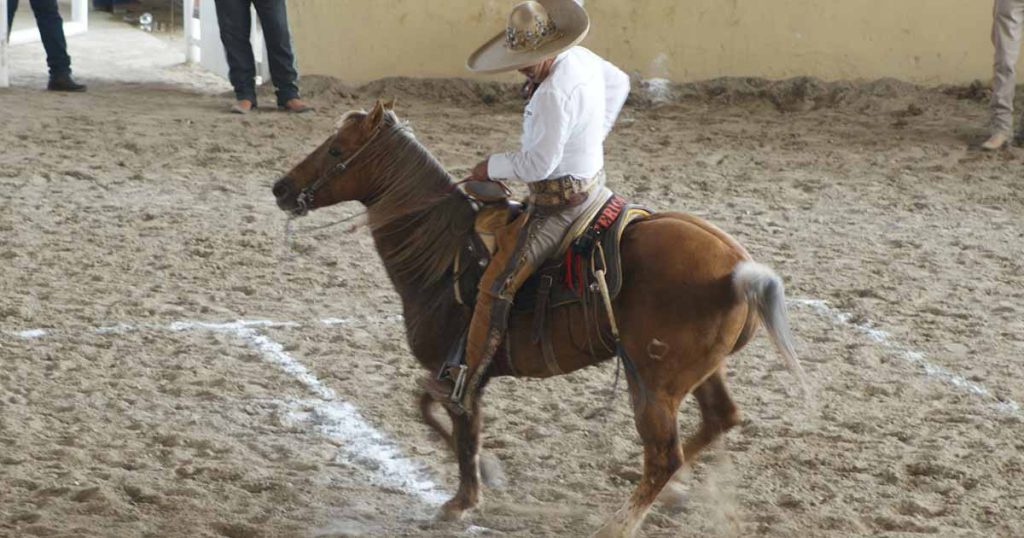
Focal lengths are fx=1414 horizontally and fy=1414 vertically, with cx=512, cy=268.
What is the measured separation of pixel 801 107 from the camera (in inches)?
515

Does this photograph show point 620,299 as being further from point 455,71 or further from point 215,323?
point 455,71

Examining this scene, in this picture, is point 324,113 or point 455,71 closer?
point 324,113

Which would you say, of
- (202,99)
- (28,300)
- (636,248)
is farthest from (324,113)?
(636,248)

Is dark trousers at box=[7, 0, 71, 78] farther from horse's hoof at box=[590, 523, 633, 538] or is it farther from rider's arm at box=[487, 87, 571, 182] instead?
horse's hoof at box=[590, 523, 633, 538]

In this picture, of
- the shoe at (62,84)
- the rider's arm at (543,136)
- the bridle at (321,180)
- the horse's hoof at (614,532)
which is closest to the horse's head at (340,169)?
the bridle at (321,180)

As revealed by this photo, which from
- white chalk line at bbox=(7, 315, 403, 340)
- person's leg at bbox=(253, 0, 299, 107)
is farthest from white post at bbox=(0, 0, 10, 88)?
white chalk line at bbox=(7, 315, 403, 340)

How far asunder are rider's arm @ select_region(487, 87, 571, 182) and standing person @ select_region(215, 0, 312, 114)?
7759 mm

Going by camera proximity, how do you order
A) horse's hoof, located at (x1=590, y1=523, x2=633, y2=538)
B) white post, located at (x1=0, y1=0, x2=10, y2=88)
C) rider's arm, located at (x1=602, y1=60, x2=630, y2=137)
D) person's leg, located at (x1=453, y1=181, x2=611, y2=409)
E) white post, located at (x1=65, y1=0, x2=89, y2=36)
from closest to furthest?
1. horse's hoof, located at (x1=590, y1=523, x2=633, y2=538)
2. person's leg, located at (x1=453, y1=181, x2=611, y2=409)
3. rider's arm, located at (x1=602, y1=60, x2=630, y2=137)
4. white post, located at (x1=0, y1=0, x2=10, y2=88)
5. white post, located at (x1=65, y1=0, x2=89, y2=36)

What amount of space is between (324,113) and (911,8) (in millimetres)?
5599

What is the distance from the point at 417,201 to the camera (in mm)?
5117

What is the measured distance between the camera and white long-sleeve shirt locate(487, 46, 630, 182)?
4727mm

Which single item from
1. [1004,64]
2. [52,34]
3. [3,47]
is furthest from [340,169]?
[3,47]

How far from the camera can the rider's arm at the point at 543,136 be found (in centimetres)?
471

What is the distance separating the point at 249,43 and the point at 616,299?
819cm
